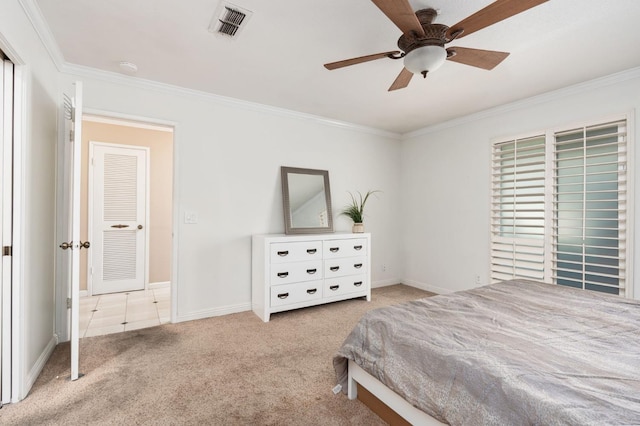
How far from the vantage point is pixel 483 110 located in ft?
12.7

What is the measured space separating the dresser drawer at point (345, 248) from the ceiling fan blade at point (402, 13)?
2.44 m

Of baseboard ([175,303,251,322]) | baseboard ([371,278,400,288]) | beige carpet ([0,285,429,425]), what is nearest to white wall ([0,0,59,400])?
beige carpet ([0,285,429,425])

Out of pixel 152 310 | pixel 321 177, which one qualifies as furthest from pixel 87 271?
pixel 321 177

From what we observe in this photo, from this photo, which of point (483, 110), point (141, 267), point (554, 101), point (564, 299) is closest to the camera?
point (564, 299)

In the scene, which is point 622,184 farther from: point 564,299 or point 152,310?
point 152,310

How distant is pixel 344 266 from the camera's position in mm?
3861

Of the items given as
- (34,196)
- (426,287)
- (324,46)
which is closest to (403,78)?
(324,46)

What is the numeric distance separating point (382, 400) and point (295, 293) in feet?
6.33

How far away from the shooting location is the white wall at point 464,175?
2977mm

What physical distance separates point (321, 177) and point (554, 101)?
272 centimetres

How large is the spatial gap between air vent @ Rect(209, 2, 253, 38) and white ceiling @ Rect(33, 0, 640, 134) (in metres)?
0.04

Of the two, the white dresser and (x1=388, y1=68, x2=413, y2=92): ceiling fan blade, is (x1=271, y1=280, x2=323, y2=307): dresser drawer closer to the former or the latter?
the white dresser

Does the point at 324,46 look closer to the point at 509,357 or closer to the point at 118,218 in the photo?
the point at 509,357

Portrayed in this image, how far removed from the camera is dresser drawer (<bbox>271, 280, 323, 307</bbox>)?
3.36 meters
